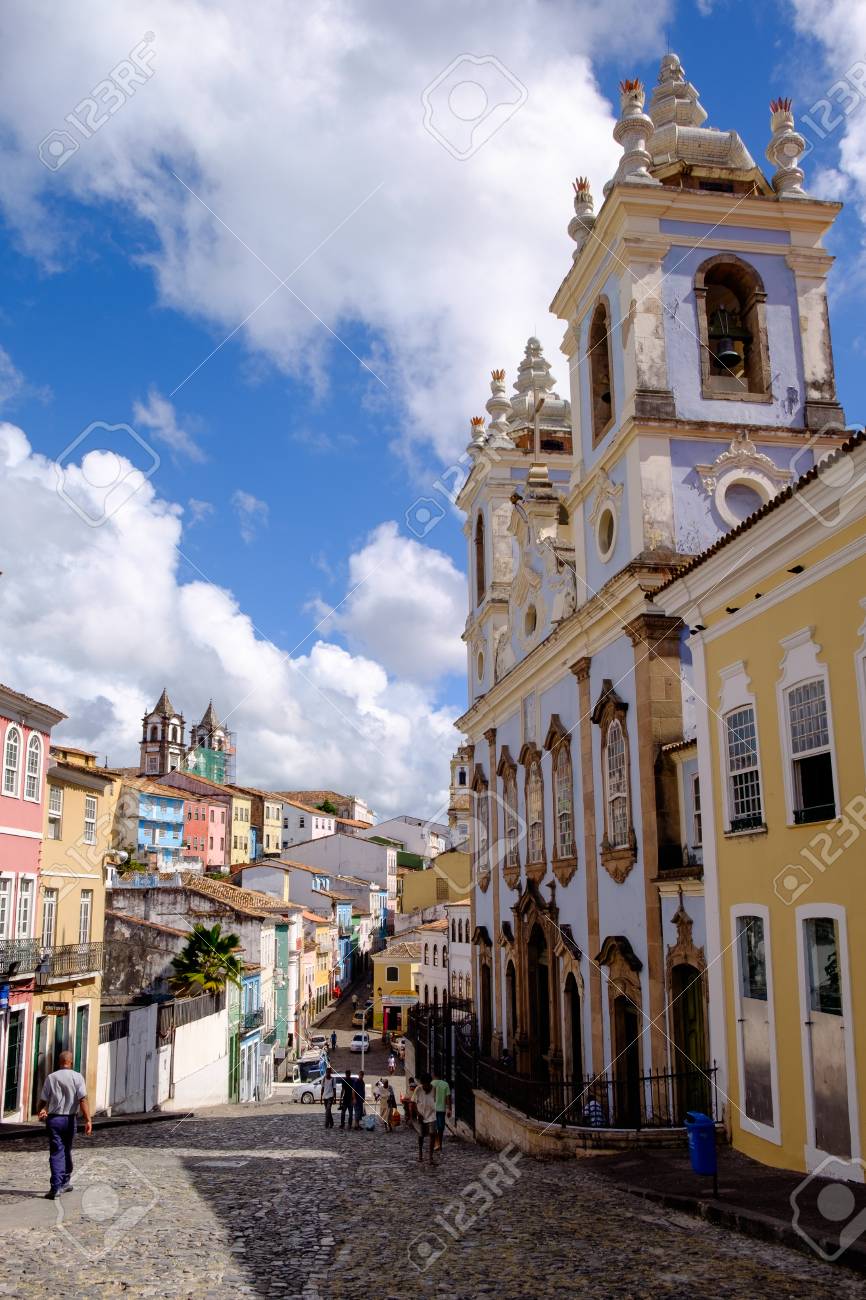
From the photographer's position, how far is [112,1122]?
2453 cm

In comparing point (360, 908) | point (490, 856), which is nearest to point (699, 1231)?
point (490, 856)

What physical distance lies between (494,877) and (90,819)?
10545 millimetres

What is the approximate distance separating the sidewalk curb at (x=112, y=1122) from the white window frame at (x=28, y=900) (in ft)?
11.5

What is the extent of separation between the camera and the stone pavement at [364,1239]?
7.83 m

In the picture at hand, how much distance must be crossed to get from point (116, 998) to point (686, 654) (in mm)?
19332

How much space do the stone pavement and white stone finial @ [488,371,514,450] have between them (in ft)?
77.5

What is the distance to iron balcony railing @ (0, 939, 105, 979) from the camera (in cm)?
2086

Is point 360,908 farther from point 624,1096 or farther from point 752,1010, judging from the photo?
point 752,1010

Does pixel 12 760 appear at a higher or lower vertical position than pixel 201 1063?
higher

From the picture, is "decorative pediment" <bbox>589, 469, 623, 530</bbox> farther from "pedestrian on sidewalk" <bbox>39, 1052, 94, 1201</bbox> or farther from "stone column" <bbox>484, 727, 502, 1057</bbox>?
"pedestrian on sidewalk" <bbox>39, 1052, 94, 1201</bbox>

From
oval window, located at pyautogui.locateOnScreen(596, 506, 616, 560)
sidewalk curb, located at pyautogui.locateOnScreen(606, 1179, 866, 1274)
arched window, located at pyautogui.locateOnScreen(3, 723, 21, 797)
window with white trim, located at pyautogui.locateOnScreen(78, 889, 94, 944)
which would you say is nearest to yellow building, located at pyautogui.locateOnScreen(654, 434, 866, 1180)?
sidewalk curb, located at pyautogui.locateOnScreen(606, 1179, 866, 1274)

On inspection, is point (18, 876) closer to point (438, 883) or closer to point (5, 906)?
point (5, 906)

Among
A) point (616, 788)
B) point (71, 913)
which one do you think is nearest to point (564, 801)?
point (616, 788)

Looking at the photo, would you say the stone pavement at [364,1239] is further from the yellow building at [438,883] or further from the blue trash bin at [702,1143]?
the yellow building at [438,883]
